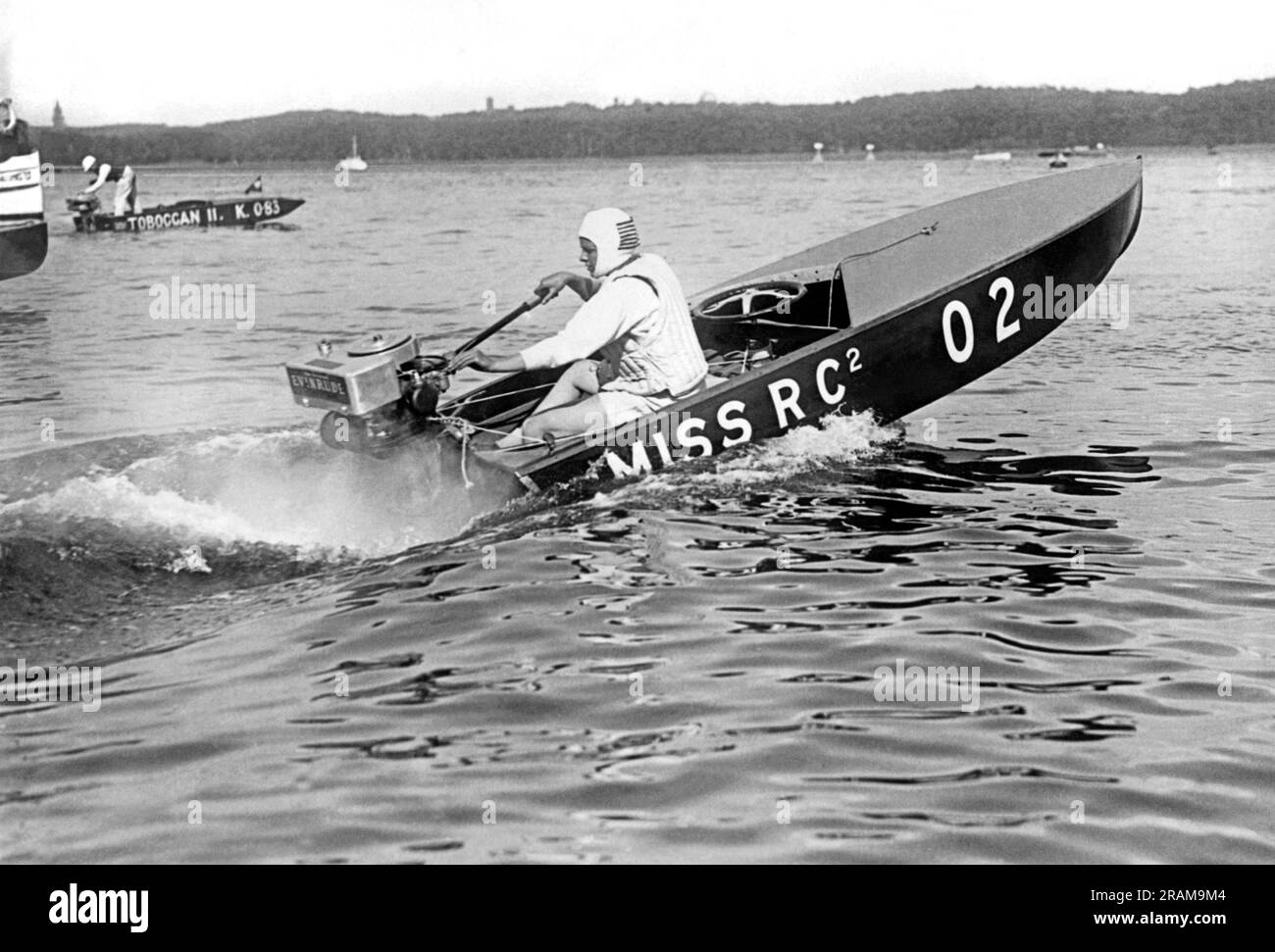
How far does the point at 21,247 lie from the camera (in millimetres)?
24094

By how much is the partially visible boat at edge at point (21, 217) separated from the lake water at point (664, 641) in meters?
12.3

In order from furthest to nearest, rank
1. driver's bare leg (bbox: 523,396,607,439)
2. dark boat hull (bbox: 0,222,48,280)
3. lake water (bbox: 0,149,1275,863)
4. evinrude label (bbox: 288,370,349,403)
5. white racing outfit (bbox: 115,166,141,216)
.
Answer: white racing outfit (bbox: 115,166,141,216) < dark boat hull (bbox: 0,222,48,280) < driver's bare leg (bbox: 523,396,607,439) < evinrude label (bbox: 288,370,349,403) < lake water (bbox: 0,149,1275,863)

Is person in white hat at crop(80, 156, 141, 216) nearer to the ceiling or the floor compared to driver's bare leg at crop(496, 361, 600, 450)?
nearer to the ceiling

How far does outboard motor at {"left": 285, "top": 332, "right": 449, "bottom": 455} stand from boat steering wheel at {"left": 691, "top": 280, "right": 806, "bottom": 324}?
3849 millimetres

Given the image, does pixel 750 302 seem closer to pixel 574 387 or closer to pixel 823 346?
pixel 823 346

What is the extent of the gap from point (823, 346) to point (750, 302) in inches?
85.6

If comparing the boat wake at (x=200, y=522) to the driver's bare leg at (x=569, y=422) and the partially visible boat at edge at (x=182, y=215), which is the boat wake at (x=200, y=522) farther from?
the partially visible boat at edge at (x=182, y=215)

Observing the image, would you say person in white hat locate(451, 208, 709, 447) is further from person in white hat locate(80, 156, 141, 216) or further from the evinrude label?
person in white hat locate(80, 156, 141, 216)

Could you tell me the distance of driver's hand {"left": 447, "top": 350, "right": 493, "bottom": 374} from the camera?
7964 millimetres

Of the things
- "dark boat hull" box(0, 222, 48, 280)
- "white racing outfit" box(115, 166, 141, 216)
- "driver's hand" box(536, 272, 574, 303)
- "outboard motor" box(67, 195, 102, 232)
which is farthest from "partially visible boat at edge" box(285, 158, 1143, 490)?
"white racing outfit" box(115, 166, 141, 216)

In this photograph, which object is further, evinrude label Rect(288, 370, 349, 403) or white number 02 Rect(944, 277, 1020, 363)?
white number 02 Rect(944, 277, 1020, 363)

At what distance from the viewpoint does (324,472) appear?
8.41 metres

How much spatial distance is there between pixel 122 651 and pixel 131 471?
310 cm
